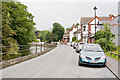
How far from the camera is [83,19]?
192ft

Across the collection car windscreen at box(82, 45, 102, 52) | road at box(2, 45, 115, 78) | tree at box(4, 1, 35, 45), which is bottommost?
road at box(2, 45, 115, 78)

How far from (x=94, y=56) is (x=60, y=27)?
93.5 meters

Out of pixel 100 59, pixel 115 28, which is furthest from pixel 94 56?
pixel 115 28

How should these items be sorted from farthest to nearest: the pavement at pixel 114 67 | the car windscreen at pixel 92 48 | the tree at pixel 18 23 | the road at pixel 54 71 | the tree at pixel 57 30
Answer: the tree at pixel 57 30 < the tree at pixel 18 23 < the car windscreen at pixel 92 48 < the pavement at pixel 114 67 < the road at pixel 54 71

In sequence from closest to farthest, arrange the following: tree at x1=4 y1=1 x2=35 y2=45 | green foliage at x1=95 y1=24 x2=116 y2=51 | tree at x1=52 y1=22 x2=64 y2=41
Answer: green foliage at x1=95 y1=24 x2=116 y2=51
tree at x1=4 y1=1 x2=35 y2=45
tree at x1=52 y1=22 x2=64 y2=41

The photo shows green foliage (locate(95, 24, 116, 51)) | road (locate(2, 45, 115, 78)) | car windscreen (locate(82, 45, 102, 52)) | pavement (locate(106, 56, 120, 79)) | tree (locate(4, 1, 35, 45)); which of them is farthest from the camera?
tree (locate(4, 1, 35, 45))

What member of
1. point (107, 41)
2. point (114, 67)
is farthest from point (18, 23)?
point (114, 67)

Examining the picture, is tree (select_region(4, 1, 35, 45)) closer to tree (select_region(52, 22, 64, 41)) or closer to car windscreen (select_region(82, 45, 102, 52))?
car windscreen (select_region(82, 45, 102, 52))

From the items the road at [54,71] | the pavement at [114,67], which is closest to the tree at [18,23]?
the road at [54,71]

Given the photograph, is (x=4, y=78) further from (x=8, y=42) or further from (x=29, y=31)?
(x=29, y=31)

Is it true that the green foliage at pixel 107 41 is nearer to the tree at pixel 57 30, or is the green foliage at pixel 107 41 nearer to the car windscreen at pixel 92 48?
the car windscreen at pixel 92 48

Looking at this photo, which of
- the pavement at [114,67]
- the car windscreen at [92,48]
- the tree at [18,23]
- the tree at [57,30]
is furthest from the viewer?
the tree at [57,30]

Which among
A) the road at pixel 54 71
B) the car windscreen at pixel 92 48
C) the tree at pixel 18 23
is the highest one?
the tree at pixel 18 23

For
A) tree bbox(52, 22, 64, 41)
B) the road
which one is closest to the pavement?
the road
